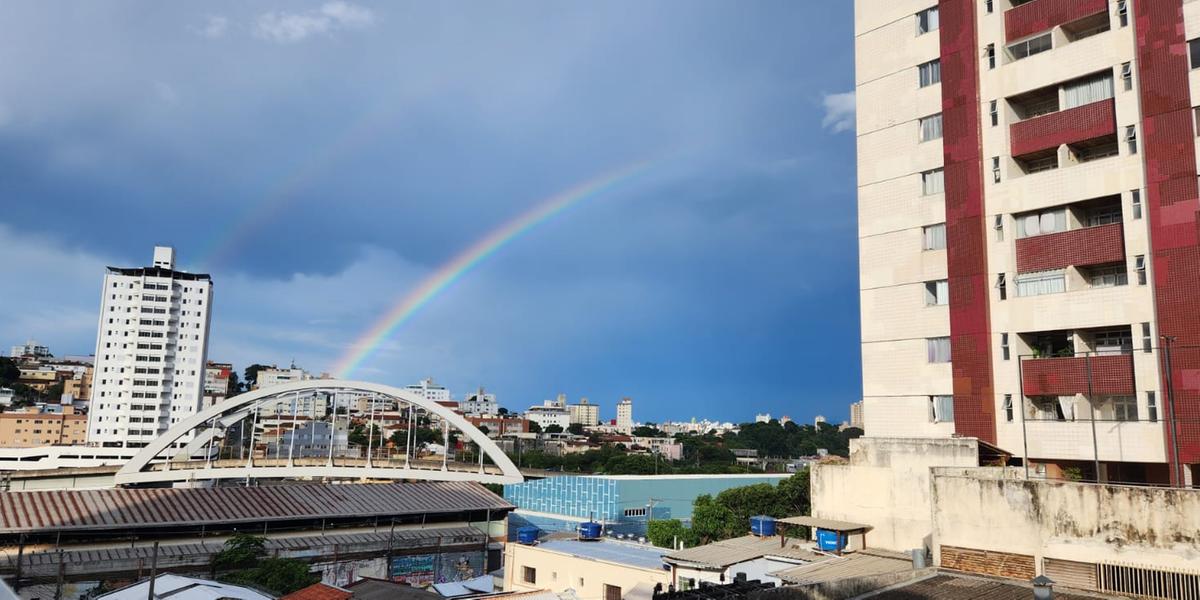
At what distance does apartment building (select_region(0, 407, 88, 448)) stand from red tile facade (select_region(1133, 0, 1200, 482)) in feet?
479

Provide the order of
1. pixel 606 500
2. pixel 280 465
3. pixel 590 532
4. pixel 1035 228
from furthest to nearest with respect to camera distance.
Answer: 1. pixel 280 465
2. pixel 606 500
3. pixel 590 532
4. pixel 1035 228

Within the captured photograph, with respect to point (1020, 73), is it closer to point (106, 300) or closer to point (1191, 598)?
point (1191, 598)

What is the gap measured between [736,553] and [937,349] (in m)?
12.9

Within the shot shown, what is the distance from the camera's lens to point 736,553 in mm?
27062

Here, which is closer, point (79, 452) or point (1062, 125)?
point (1062, 125)

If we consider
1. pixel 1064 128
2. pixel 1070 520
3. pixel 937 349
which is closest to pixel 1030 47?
pixel 1064 128

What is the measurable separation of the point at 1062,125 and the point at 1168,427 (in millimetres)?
11883

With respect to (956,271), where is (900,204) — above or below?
above

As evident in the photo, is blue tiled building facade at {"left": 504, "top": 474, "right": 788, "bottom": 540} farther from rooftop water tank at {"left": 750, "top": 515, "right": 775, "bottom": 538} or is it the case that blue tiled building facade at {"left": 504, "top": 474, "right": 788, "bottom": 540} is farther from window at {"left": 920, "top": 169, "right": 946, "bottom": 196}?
window at {"left": 920, "top": 169, "right": 946, "bottom": 196}

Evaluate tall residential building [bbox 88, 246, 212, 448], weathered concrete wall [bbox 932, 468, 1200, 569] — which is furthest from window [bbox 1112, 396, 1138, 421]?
tall residential building [bbox 88, 246, 212, 448]

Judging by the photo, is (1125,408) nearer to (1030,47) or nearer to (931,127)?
(931,127)

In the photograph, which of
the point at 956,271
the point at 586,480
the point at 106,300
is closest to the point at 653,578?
the point at 956,271

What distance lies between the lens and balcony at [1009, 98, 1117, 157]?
29047mm

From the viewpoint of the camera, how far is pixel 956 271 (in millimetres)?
32031
